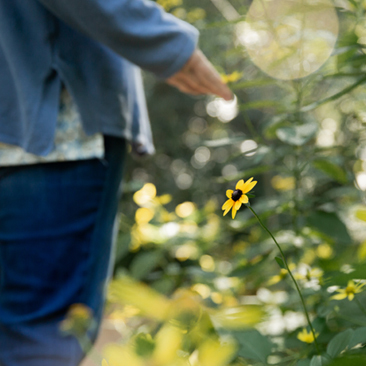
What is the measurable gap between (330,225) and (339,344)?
1.37 ft

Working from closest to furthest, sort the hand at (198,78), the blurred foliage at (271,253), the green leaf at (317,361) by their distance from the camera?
1. the blurred foliage at (271,253)
2. the green leaf at (317,361)
3. the hand at (198,78)

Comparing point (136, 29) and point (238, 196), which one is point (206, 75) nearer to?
point (136, 29)

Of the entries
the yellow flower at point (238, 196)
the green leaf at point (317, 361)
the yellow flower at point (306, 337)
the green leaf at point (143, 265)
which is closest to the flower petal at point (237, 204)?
the yellow flower at point (238, 196)

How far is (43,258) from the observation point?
0.78m

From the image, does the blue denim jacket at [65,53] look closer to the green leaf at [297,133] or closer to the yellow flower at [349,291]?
the green leaf at [297,133]

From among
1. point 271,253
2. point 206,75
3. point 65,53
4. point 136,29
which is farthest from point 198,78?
point 271,253

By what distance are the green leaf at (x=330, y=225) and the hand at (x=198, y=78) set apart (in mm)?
333

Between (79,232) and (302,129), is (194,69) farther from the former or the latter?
(79,232)

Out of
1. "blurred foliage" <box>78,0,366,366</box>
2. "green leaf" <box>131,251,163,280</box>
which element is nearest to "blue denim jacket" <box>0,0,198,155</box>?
"blurred foliage" <box>78,0,366,366</box>

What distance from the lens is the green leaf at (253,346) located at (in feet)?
1.76

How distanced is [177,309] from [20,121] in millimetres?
610

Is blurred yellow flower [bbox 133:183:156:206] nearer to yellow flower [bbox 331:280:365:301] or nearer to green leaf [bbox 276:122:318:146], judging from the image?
green leaf [bbox 276:122:318:146]

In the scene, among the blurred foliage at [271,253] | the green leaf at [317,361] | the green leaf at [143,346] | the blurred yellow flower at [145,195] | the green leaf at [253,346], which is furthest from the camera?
the blurred yellow flower at [145,195]

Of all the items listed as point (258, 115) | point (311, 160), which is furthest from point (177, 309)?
point (258, 115)
